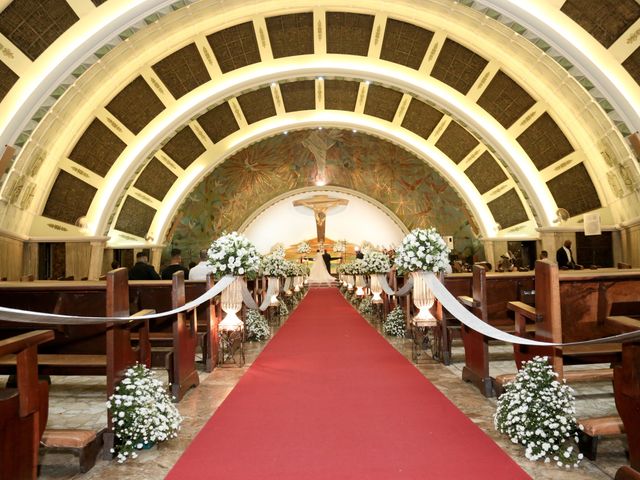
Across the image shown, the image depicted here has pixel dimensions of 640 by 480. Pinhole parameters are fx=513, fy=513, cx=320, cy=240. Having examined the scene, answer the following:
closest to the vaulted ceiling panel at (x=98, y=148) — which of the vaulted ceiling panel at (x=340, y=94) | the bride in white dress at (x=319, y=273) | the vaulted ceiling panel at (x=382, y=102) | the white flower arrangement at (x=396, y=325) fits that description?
the vaulted ceiling panel at (x=340, y=94)

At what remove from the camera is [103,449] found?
3.41 m

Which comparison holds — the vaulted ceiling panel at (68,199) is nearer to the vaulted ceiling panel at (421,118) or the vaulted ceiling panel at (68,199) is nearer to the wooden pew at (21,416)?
the vaulted ceiling panel at (421,118)

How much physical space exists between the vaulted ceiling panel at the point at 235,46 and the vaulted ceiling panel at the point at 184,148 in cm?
303

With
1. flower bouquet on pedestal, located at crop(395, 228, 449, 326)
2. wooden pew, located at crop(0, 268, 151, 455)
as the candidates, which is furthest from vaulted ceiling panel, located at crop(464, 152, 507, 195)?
wooden pew, located at crop(0, 268, 151, 455)

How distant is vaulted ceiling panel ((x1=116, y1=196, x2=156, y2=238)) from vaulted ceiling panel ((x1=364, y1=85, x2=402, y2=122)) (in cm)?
868

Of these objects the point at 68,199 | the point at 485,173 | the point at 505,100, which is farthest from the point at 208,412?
the point at 485,173

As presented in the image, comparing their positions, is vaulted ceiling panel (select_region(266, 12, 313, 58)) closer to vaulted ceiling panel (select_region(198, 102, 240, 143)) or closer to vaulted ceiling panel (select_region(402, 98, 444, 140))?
vaulted ceiling panel (select_region(198, 102, 240, 143))

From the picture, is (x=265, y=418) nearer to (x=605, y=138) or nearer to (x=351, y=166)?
(x=605, y=138)

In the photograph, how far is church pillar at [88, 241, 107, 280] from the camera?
14938 millimetres

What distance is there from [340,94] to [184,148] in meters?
5.92

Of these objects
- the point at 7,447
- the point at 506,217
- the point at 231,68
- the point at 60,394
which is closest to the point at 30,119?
the point at 231,68

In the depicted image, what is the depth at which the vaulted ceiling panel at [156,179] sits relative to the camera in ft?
55.2

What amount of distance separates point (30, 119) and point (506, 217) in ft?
47.4

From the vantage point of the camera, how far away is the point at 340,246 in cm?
2764
